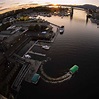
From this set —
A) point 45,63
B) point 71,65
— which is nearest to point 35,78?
point 45,63

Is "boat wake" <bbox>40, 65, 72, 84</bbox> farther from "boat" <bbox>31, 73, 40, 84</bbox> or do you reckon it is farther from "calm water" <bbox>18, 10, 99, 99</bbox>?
"boat" <bbox>31, 73, 40, 84</bbox>

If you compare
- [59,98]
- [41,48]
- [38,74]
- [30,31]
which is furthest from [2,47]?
[59,98]

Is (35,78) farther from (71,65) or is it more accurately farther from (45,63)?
(71,65)

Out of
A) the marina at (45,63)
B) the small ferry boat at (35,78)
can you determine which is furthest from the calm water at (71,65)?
the small ferry boat at (35,78)

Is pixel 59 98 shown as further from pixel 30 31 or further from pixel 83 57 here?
pixel 30 31

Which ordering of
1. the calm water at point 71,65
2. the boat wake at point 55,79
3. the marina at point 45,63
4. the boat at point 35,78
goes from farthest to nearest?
the boat wake at point 55,79 → the boat at point 35,78 → the marina at point 45,63 → the calm water at point 71,65

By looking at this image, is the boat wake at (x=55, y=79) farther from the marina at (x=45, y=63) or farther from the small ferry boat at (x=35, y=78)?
the small ferry boat at (x=35, y=78)

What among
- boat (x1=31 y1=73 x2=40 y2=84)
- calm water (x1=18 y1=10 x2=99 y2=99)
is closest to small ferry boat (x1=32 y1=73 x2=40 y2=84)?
boat (x1=31 y1=73 x2=40 y2=84)

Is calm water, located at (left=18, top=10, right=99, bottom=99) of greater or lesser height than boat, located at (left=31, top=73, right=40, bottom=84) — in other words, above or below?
below
